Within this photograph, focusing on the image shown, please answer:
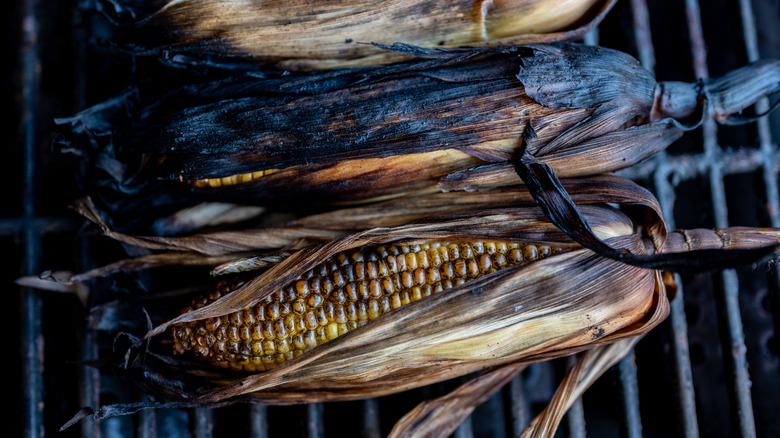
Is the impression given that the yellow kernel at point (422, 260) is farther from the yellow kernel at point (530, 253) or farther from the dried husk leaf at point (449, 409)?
the dried husk leaf at point (449, 409)

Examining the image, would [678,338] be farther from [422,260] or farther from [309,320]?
[309,320]

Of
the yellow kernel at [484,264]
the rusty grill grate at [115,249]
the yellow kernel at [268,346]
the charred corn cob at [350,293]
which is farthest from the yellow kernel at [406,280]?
the rusty grill grate at [115,249]

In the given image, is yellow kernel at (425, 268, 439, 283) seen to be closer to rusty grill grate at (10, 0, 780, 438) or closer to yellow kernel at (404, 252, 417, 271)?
yellow kernel at (404, 252, 417, 271)

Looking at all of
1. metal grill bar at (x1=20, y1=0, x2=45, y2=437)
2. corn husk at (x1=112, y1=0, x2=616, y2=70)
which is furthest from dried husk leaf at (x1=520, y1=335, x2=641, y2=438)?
metal grill bar at (x1=20, y1=0, x2=45, y2=437)

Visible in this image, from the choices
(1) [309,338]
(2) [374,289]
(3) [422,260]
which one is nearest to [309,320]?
(1) [309,338]

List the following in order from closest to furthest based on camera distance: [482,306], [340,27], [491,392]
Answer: [482,306] < [340,27] < [491,392]
